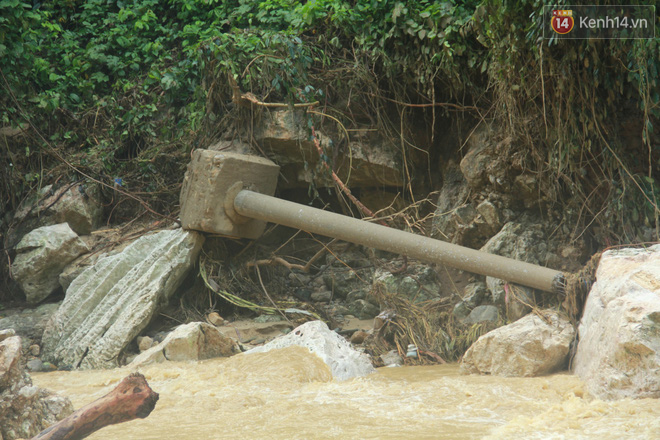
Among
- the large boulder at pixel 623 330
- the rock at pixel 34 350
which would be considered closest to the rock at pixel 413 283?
the large boulder at pixel 623 330

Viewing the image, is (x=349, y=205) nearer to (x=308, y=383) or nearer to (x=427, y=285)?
(x=427, y=285)

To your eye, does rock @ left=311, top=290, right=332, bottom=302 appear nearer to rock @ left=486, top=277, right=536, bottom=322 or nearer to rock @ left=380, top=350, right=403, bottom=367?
rock @ left=380, top=350, right=403, bottom=367

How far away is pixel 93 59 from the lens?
734 cm

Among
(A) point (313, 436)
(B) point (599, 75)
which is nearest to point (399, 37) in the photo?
(B) point (599, 75)

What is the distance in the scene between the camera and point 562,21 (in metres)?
3.57

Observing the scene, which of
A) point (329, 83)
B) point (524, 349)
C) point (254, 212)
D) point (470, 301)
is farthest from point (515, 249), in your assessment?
point (329, 83)

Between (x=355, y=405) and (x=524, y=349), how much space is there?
3.78ft

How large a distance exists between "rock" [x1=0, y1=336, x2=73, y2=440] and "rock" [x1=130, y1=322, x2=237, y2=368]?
1.52 meters

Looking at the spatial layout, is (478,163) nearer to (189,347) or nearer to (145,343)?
(189,347)

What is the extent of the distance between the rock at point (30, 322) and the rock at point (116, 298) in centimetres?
23

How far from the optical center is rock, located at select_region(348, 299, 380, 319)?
17.4ft

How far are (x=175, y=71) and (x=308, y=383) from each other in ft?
14.4

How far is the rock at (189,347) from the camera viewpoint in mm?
4102

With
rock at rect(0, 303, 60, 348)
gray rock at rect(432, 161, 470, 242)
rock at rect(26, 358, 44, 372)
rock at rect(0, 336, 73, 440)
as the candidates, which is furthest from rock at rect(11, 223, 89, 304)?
gray rock at rect(432, 161, 470, 242)
